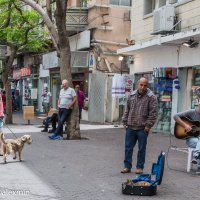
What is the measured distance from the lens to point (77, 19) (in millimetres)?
25125

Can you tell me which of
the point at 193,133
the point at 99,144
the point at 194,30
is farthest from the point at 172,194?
the point at 194,30

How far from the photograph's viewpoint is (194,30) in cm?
1482

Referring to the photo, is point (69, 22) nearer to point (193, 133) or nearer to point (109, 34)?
point (109, 34)

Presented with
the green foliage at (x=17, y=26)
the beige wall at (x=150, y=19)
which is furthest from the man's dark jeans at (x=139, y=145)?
the green foliage at (x=17, y=26)

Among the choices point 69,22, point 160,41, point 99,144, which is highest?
point 69,22

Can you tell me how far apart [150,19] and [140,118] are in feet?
36.7

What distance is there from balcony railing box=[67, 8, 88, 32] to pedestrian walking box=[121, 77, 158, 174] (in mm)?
16445

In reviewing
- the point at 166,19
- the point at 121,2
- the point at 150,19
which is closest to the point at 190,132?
the point at 166,19

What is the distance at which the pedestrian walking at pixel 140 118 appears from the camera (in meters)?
8.78

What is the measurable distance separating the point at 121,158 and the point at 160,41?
7048mm

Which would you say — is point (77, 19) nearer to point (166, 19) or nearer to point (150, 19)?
point (150, 19)

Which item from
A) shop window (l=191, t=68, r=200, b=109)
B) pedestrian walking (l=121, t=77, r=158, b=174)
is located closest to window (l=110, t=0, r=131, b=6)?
shop window (l=191, t=68, r=200, b=109)

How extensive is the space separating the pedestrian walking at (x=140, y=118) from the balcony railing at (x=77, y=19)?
16.4 metres

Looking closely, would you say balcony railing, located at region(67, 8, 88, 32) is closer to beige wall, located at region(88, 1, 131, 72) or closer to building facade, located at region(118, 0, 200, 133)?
beige wall, located at region(88, 1, 131, 72)
